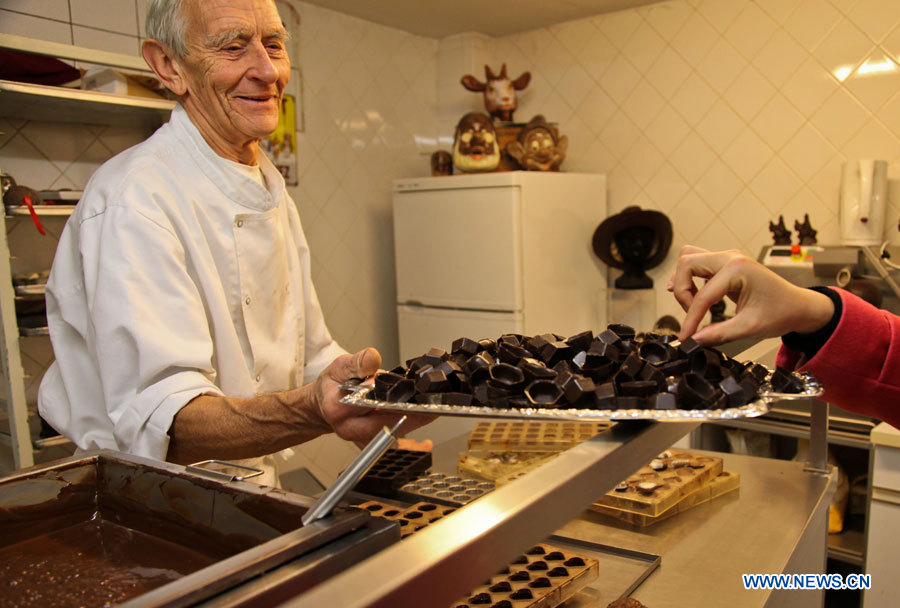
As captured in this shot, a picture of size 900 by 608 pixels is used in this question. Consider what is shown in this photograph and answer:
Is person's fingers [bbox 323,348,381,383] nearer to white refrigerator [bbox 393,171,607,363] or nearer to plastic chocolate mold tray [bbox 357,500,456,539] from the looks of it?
plastic chocolate mold tray [bbox 357,500,456,539]

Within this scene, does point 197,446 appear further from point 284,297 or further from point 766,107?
point 766,107

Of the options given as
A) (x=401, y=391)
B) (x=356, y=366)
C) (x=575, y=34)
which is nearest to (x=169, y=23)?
(x=356, y=366)

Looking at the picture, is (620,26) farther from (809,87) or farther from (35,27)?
(35,27)

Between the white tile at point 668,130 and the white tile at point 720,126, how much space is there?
76 mm

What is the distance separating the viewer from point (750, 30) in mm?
2801

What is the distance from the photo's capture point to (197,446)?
106 centimetres

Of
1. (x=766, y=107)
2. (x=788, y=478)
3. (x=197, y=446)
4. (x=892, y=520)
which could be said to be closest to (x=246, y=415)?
(x=197, y=446)

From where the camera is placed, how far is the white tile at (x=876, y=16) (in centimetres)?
249

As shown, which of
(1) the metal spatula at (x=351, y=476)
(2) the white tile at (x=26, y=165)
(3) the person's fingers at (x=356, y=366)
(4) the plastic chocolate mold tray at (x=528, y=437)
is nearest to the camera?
(1) the metal spatula at (x=351, y=476)

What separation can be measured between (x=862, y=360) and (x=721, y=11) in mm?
2320

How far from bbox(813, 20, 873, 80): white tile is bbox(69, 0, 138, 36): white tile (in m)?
2.52

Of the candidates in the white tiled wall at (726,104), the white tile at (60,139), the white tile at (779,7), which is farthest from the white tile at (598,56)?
the white tile at (60,139)

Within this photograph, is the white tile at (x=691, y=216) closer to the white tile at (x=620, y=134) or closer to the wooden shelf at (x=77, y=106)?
the white tile at (x=620, y=134)

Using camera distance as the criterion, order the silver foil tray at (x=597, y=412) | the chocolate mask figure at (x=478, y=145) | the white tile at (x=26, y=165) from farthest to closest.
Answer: the chocolate mask figure at (x=478, y=145)
the white tile at (x=26, y=165)
the silver foil tray at (x=597, y=412)
